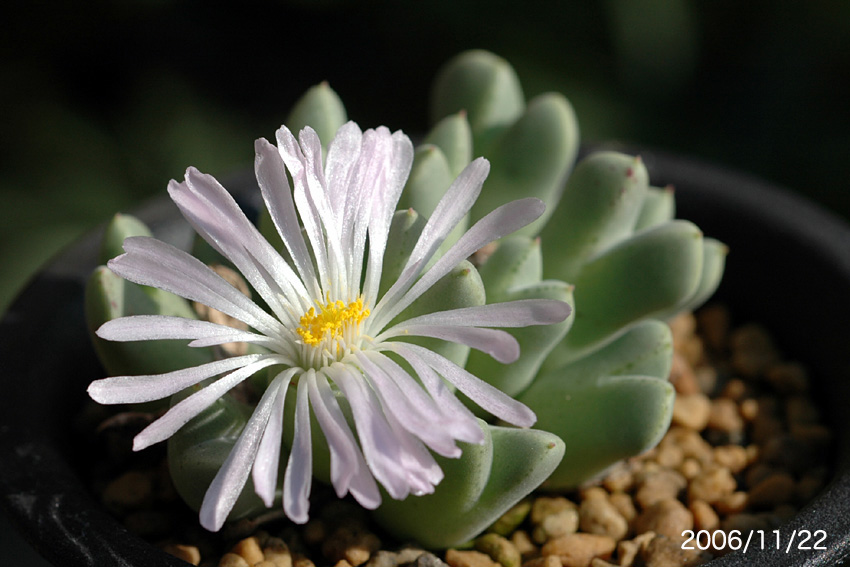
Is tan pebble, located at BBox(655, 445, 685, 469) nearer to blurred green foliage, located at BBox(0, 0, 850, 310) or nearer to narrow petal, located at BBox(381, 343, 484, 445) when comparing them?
narrow petal, located at BBox(381, 343, 484, 445)

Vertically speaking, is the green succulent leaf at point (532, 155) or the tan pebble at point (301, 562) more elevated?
the green succulent leaf at point (532, 155)

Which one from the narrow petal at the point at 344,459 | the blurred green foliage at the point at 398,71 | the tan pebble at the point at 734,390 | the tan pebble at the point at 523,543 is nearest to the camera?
the narrow petal at the point at 344,459

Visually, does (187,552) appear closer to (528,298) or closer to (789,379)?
(528,298)

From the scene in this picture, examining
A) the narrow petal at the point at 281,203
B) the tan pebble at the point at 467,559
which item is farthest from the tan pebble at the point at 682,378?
the narrow petal at the point at 281,203

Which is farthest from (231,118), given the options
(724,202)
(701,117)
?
(724,202)

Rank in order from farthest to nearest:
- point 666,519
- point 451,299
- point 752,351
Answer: point 752,351 < point 666,519 < point 451,299

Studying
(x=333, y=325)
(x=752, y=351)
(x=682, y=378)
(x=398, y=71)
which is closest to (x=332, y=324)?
(x=333, y=325)

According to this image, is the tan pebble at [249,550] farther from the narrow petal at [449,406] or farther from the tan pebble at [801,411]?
the tan pebble at [801,411]
